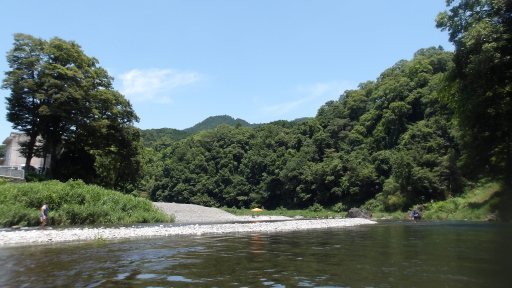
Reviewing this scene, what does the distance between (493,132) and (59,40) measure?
1763 inches

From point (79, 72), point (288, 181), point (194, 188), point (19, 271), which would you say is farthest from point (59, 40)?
point (194, 188)

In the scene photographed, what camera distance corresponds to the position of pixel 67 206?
2442 centimetres

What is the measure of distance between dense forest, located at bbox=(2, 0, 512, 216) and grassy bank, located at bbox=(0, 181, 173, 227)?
1388 centimetres

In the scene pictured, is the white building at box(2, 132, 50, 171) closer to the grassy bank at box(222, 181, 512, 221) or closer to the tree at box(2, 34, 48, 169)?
the tree at box(2, 34, 48, 169)

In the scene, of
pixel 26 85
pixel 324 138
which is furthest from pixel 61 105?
pixel 324 138

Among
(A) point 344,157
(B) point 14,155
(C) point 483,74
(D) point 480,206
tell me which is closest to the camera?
(C) point 483,74

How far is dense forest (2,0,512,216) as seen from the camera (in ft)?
69.8

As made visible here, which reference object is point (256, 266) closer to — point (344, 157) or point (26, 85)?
point (26, 85)

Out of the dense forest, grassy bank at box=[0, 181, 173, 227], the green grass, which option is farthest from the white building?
the green grass

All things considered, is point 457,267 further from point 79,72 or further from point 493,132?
point 79,72

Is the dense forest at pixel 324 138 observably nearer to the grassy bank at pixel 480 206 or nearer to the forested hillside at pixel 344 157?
the forested hillside at pixel 344 157

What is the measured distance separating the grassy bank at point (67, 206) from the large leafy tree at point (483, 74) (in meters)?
25.6

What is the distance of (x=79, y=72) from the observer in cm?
3994

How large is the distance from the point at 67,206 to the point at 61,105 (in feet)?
61.2
